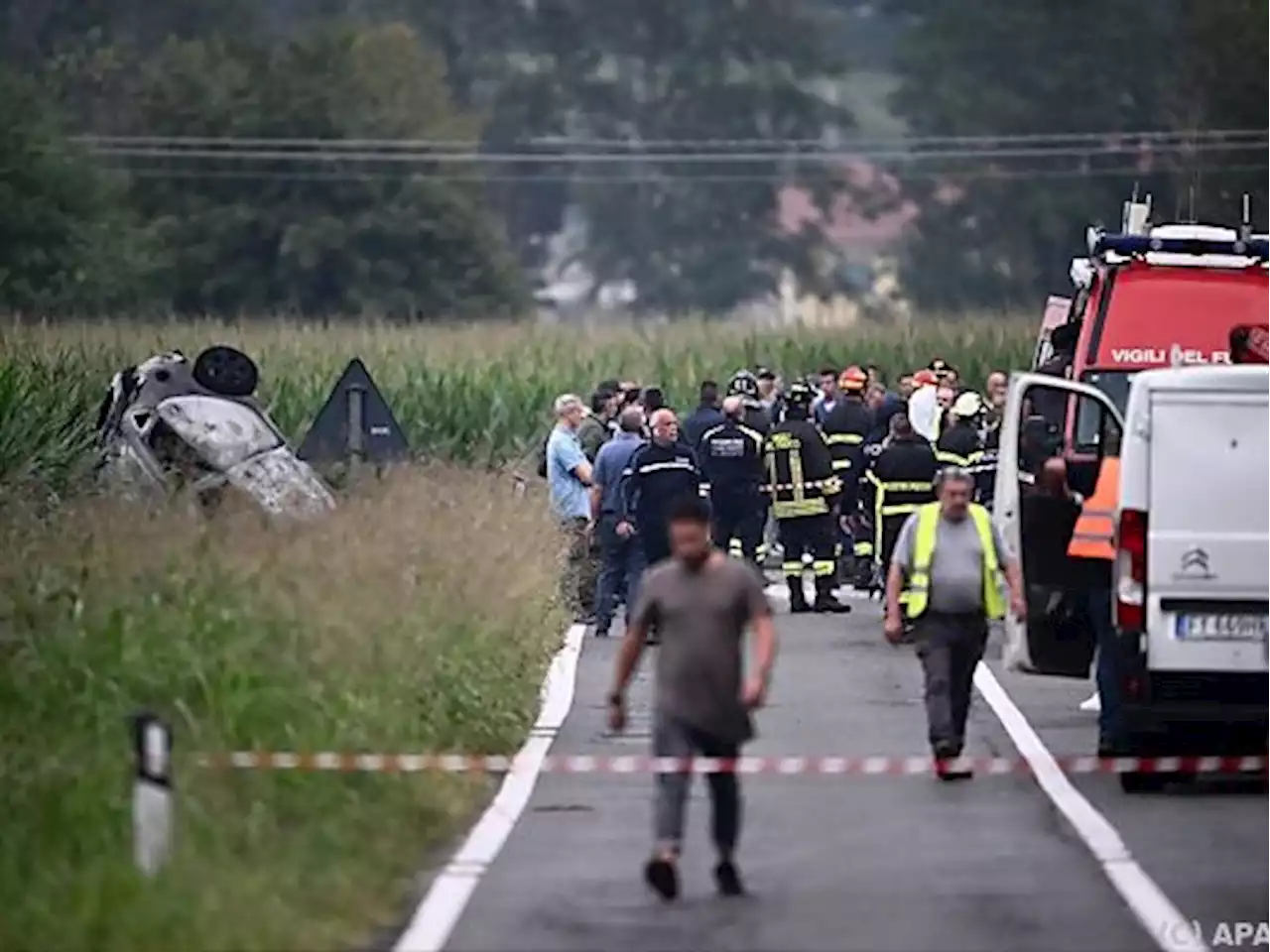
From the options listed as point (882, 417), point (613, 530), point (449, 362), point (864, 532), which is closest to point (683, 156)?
point (449, 362)

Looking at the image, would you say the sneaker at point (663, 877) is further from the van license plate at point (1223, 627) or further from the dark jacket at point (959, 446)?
the dark jacket at point (959, 446)

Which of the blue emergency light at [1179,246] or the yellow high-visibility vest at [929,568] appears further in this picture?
the blue emergency light at [1179,246]

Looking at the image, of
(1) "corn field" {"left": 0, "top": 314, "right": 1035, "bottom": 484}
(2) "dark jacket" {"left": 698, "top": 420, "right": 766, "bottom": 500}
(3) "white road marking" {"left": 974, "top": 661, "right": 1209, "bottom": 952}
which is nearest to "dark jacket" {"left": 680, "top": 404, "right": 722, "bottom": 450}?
(2) "dark jacket" {"left": 698, "top": 420, "right": 766, "bottom": 500}

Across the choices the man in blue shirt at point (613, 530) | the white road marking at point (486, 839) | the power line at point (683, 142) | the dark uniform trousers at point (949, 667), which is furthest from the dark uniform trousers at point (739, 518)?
the power line at point (683, 142)

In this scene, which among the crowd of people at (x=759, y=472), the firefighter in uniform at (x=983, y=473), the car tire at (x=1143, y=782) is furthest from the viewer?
the firefighter in uniform at (x=983, y=473)

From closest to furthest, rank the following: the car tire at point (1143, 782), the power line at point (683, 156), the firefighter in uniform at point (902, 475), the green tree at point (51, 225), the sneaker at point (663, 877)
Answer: the sneaker at point (663, 877)
the car tire at point (1143, 782)
the firefighter in uniform at point (902, 475)
the green tree at point (51, 225)
the power line at point (683, 156)

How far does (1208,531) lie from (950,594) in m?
1.40

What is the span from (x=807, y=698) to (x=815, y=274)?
8544cm

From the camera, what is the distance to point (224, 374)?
100ft

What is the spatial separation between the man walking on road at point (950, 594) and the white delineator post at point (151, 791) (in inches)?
241

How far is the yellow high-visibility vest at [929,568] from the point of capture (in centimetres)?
1875

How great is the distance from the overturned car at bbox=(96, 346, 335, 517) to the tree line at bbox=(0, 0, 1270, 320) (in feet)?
105

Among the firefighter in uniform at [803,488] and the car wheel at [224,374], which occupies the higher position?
the car wheel at [224,374]

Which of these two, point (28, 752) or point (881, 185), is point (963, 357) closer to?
point (28, 752)
